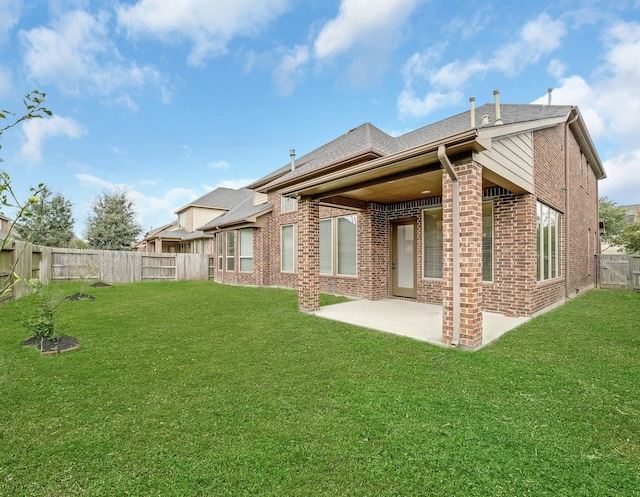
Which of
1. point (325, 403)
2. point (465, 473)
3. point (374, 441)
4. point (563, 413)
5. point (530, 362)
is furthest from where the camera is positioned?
point (530, 362)

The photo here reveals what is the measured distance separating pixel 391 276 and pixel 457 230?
4696 mm

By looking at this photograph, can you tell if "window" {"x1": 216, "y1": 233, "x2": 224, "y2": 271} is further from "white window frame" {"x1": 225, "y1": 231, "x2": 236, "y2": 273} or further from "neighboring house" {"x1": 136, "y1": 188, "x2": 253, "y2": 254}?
"neighboring house" {"x1": 136, "y1": 188, "x2": 253, "y2": 254}

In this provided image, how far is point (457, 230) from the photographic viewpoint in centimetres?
432

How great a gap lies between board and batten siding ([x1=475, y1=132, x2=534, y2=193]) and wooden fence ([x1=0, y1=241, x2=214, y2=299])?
11685mm

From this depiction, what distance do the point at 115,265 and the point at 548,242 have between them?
1748 cm

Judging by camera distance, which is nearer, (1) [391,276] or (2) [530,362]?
(2) [530,362]

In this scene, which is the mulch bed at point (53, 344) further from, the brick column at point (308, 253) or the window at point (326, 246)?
the window at point (326, 246)

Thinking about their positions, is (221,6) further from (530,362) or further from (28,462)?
(530,362)

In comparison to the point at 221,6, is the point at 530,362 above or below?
below

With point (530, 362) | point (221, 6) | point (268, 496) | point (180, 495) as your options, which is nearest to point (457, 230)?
point (530, 362)

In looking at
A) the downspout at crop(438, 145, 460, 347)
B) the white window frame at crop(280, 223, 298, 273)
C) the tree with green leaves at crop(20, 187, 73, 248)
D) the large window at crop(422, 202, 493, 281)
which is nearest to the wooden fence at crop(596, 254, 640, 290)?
the large window at crop(422, 202, 493, 281)

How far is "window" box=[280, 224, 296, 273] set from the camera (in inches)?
475

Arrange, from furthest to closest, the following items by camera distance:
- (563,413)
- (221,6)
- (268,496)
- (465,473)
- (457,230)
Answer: (221,6) → (457,230) → (563,413) → (465,473) → (268,496)

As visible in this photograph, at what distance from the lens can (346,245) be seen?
9.51 m
